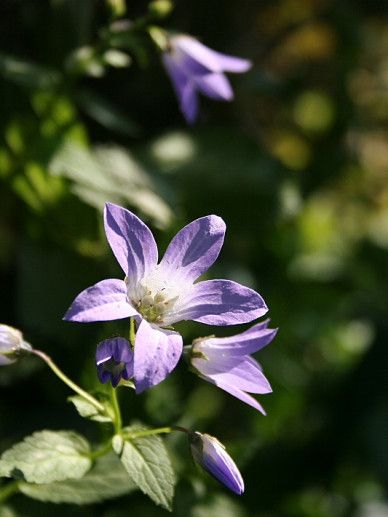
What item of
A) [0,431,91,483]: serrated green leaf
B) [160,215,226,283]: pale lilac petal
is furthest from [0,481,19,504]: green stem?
[160,215,226,283]: pale lilac petal

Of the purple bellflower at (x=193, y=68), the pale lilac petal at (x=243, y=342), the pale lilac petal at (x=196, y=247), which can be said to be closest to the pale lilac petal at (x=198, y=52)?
the purple bellflower at (x=193, y=68)

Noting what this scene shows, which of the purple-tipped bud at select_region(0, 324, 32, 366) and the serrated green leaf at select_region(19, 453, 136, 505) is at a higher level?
the purple-tipped bud at select_region(0, 324, 32, 366)

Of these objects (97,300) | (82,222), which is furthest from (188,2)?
(97,300)

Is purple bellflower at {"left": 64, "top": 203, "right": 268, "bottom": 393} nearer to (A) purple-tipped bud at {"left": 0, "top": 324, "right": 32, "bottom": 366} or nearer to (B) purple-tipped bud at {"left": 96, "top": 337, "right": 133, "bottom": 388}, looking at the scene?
(B) purple-tipped bud at {"left": 96, "top": 337, "right": 133, "bottom": 388}

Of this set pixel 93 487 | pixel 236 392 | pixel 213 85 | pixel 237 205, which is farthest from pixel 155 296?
pixel 237 205

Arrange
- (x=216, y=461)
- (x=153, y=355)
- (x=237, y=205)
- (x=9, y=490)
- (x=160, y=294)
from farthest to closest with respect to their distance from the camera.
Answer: (x=237, y=205) → (x=9, y=490) → (x=160, y=294) → (x=216, y=461) → (x=153, y=355)

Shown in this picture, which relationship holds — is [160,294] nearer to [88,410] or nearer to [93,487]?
[88,410]

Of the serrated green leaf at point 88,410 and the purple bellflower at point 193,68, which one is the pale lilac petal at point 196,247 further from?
the purple bellflower at point 193,68
